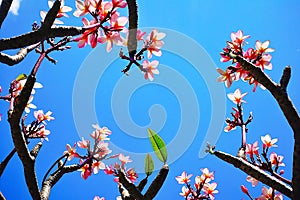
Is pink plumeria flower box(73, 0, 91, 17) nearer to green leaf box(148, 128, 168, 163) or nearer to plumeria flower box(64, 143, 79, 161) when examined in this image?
green leaf box(148, 128, 168, 163)

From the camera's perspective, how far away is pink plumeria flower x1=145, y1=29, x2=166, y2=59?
64.1 inches

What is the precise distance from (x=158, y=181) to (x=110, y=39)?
0.76 m

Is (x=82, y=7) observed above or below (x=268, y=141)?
above

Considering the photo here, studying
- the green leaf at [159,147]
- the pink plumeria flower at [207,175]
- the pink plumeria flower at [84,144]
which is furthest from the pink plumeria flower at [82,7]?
the pink plumeria flower at [207,175]

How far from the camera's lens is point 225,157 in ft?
4.04

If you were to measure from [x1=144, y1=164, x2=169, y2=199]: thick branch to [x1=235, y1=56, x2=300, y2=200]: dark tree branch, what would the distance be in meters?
0.44

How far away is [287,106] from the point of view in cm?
109

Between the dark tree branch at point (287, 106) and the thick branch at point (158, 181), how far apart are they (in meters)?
0.44

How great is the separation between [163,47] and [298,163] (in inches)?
36.4

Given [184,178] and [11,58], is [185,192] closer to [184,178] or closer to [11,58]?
[184,178]

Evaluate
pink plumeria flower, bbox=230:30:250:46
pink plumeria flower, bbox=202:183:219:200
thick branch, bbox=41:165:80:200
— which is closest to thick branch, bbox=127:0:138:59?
pink plumeria flower, bbox=230:30:250:46

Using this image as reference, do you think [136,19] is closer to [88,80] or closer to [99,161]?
[88,80]

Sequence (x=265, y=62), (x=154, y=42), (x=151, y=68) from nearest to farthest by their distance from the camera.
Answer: (x=154, y=42) < (x=151, y=68) < (x=265, y=62)

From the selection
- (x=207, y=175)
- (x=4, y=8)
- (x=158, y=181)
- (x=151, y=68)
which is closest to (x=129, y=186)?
(x=158, y=181)
